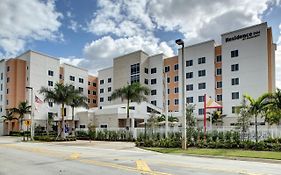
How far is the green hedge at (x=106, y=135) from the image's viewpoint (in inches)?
1615

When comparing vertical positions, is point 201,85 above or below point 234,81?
below

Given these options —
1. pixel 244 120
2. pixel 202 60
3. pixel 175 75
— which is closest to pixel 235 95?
pixel 202 60

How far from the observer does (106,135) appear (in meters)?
43.6

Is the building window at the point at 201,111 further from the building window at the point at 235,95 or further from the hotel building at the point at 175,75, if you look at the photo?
the building window at the point at 235,95

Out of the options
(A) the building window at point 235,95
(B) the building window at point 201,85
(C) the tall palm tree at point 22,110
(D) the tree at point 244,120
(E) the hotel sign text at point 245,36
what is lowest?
(D) the tree at point 244,120

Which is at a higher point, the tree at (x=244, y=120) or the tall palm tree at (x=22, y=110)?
the tall palm tree at (x=22, y=110)

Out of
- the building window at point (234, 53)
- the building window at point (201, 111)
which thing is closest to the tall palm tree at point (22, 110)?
the building window at point (201, 111)

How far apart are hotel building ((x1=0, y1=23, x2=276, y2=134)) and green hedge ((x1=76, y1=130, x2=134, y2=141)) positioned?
28.8ft

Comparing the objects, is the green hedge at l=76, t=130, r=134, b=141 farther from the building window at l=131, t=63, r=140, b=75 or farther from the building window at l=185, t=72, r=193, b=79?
the building window at l=131, t=63, r=140, b=75

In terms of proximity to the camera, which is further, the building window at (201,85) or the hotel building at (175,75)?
the building window at (201,85)

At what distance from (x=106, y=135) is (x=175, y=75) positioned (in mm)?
31524

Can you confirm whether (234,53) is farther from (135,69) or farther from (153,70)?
(135,69)

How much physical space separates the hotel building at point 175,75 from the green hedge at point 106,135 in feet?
28.8

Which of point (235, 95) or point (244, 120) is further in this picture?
point (235, 95)
